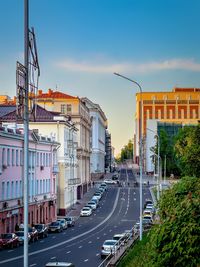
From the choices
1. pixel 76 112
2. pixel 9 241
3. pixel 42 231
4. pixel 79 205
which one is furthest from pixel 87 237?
pixel 76 112

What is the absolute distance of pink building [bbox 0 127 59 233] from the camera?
66.1 m

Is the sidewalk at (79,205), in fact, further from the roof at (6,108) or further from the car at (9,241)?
the car at (9,241)

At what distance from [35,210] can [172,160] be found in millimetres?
76246

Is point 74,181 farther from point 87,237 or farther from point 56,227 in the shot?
point 87,237

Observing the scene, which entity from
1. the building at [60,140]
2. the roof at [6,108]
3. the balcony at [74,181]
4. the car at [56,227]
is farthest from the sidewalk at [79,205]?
the car at [56,227]

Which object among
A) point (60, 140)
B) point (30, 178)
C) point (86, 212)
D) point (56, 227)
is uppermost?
point (60, 140)

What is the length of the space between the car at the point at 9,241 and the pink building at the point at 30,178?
21.2 feet

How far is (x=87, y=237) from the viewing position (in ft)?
213

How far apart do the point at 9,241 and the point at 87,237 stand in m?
11.1

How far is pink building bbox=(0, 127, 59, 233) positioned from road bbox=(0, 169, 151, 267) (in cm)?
408

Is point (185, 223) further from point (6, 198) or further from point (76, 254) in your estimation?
Answer: point (6, 198)

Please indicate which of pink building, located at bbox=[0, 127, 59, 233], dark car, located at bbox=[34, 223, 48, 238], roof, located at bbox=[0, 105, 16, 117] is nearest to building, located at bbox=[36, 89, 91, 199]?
roof, located at bbox=[0, 105, 16, 117]

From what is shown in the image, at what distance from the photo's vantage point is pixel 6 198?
6681cm

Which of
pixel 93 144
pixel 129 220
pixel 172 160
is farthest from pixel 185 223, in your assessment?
pixel 93 144
